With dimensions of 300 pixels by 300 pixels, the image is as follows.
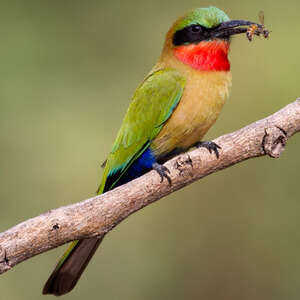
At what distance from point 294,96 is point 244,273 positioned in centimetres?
141

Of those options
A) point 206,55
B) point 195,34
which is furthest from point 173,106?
point 195,34

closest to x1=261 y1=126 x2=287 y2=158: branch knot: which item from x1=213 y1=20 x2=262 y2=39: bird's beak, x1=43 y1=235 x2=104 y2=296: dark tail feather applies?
x1=213 y1=20 x2=262 y2=39: bird's beak

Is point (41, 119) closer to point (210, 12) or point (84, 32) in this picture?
point (84, 32)

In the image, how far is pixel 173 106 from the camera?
373cm

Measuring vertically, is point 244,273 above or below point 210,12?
below

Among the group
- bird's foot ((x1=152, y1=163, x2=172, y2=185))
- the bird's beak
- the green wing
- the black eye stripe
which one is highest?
the black eye stripe

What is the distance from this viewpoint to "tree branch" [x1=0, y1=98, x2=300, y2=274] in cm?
308

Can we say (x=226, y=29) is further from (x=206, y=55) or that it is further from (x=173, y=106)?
(x=173, y=106)

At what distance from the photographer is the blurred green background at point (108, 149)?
4.95 metres

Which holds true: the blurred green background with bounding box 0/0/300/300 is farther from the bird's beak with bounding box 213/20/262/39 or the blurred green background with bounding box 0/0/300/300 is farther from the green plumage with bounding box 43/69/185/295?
the bird's beak with bounding box 213/20/262/39

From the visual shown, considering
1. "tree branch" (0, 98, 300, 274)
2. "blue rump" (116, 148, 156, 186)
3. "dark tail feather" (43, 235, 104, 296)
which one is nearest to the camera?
"tree branch" (0, 98, 300, 274)

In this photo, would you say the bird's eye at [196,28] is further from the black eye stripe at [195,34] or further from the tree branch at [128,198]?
the tree branch at [128,198]

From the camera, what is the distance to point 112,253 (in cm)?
515

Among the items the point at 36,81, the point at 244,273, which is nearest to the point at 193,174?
the point at 244,273
